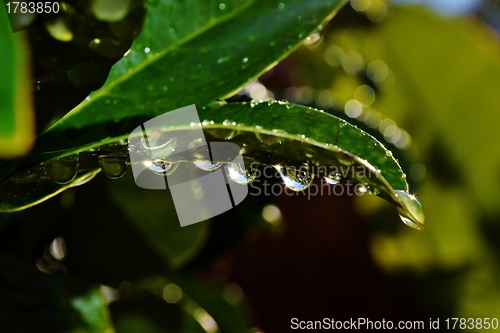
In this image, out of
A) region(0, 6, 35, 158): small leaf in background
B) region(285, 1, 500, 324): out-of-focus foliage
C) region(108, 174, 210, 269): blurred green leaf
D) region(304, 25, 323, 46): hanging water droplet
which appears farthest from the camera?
region(285, 1, 500, 324): out-of-focus foliage

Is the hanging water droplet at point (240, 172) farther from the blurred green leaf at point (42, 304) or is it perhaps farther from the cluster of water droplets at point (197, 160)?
the blurred green leaf at point (42, 304)

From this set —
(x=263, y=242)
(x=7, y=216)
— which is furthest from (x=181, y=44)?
(x=263, y=242)

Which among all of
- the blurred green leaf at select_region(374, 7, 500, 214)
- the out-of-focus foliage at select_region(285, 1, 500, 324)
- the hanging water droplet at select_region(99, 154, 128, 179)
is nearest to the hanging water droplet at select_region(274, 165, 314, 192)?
the hanging water droplet at select_region(99, 154, 128, 179)

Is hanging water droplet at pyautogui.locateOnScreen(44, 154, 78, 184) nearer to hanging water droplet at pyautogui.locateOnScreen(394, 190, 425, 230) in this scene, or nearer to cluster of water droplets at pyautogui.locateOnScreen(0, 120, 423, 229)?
cluster of water droplets at pyautogui.locateOnScreen(0, 120, 423, 229)

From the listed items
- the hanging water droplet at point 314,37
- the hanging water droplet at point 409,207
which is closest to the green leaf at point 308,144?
the hanging water droplet at point 409,207

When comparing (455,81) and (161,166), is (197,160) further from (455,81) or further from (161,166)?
(455,81)

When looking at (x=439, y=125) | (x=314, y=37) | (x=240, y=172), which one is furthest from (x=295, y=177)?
(x=439, y=125)
